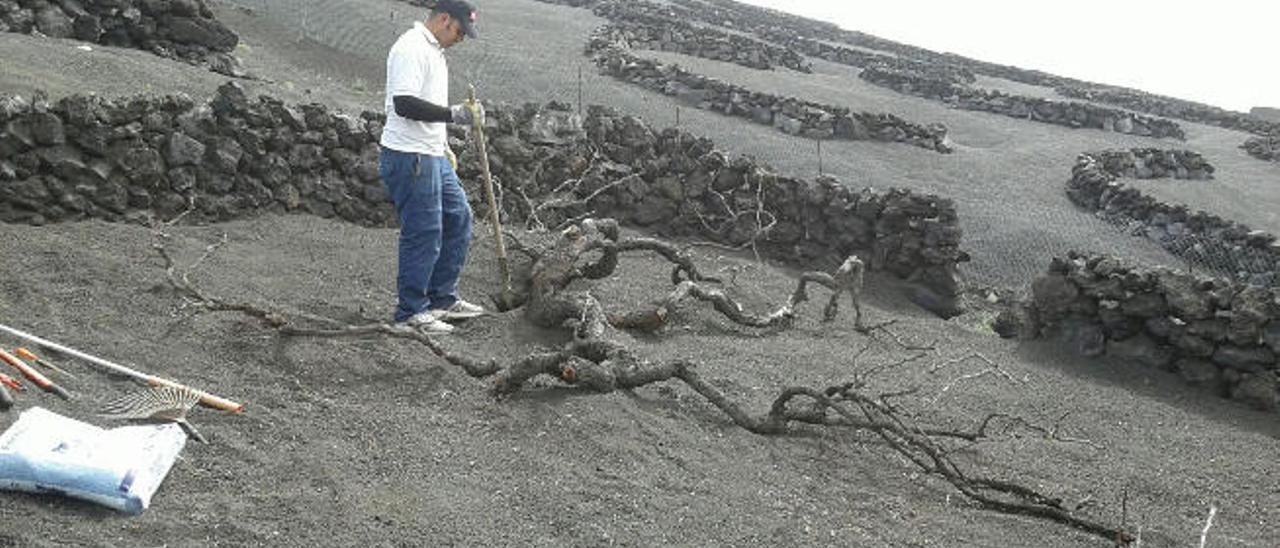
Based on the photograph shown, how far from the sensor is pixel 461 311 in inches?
270

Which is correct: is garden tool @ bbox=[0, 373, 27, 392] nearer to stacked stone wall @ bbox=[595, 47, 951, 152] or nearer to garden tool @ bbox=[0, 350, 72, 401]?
garden tool @ bbox=[0, 350, 72, 401]

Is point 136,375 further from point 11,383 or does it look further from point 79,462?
point 79,462

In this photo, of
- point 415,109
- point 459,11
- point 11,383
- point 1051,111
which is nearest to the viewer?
point 11,383

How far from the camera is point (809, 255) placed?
1120cm

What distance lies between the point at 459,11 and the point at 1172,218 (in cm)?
1339

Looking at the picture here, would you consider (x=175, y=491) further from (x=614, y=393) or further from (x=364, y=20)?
(x=364, y=20)

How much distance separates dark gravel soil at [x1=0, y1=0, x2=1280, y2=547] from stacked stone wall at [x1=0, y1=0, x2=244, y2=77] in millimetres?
7542

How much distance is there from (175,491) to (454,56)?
19.2 metres

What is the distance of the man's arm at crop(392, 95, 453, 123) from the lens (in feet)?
20.2

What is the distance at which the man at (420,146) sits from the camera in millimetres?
6211

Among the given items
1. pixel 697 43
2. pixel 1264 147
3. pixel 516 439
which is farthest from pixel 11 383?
pixel 1264 147

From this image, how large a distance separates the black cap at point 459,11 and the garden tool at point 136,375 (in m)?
2.48

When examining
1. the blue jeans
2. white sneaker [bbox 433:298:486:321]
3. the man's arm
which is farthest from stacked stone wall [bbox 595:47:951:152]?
the man's arm

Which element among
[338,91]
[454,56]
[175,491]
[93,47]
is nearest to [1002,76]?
[454,56]
